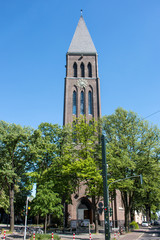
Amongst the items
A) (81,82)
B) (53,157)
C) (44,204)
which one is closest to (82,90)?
(81,82)

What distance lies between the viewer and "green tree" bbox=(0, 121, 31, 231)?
26328 mm

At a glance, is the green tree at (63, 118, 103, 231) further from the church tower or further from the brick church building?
the church tower

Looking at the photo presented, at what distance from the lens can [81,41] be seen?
5169 centimetres

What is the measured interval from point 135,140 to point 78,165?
816 centimetres

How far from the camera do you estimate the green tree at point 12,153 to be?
26.3 m

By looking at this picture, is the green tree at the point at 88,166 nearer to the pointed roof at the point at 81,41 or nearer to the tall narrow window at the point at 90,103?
the tall narrow window at the point at 90,103

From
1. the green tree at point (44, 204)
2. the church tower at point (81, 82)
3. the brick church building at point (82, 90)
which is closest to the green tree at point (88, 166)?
the green tree at point (44, 204)

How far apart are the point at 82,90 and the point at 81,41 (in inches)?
584

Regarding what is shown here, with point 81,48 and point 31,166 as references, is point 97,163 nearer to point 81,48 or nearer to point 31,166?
point 31,166

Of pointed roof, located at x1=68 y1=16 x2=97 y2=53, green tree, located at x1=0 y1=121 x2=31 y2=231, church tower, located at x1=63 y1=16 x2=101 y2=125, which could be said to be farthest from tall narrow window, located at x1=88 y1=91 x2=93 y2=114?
green tree, located at x1=0 y1=121 x2=31 y2=231

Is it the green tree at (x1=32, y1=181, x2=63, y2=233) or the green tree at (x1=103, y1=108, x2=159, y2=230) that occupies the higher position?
the green tree at (x1=103, y1=108, x2=159, y2=230)

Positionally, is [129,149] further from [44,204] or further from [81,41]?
[81,41]

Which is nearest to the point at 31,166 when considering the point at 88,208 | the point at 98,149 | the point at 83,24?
the point at 98,149

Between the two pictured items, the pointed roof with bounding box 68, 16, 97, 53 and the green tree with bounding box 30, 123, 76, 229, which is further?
the pointed roof with bounding box 68, 16, 97, 53
